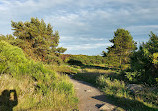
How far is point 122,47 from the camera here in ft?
77.9

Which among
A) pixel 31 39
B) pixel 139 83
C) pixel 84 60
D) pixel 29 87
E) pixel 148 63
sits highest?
pixel 31 39

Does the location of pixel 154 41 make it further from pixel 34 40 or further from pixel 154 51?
pixel 34 40

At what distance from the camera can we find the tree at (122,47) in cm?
2324

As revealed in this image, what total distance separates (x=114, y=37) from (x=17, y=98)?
2292 cm

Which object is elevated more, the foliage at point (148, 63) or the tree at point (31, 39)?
the tree at point (31, 39)

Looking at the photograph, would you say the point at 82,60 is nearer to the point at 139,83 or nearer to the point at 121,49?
the point at 121,49

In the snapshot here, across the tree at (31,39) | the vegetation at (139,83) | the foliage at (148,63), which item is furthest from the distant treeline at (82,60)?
the foliage at (148,63)

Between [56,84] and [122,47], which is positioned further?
[122,47]

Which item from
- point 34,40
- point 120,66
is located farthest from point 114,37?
point 34,40

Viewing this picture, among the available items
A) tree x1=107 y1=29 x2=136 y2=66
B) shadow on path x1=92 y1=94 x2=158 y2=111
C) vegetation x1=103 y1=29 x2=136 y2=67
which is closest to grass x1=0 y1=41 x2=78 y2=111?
shadow on path x1=92 y1=94 x2=158 y2=111

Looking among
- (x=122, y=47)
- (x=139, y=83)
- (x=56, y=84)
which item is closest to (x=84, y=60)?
(x=122, y=47)

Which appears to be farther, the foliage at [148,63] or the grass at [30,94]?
the foliage at [148,63]

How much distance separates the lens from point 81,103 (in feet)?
19.1

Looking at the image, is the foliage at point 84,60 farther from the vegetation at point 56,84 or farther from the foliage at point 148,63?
the foliage at point 148,63
